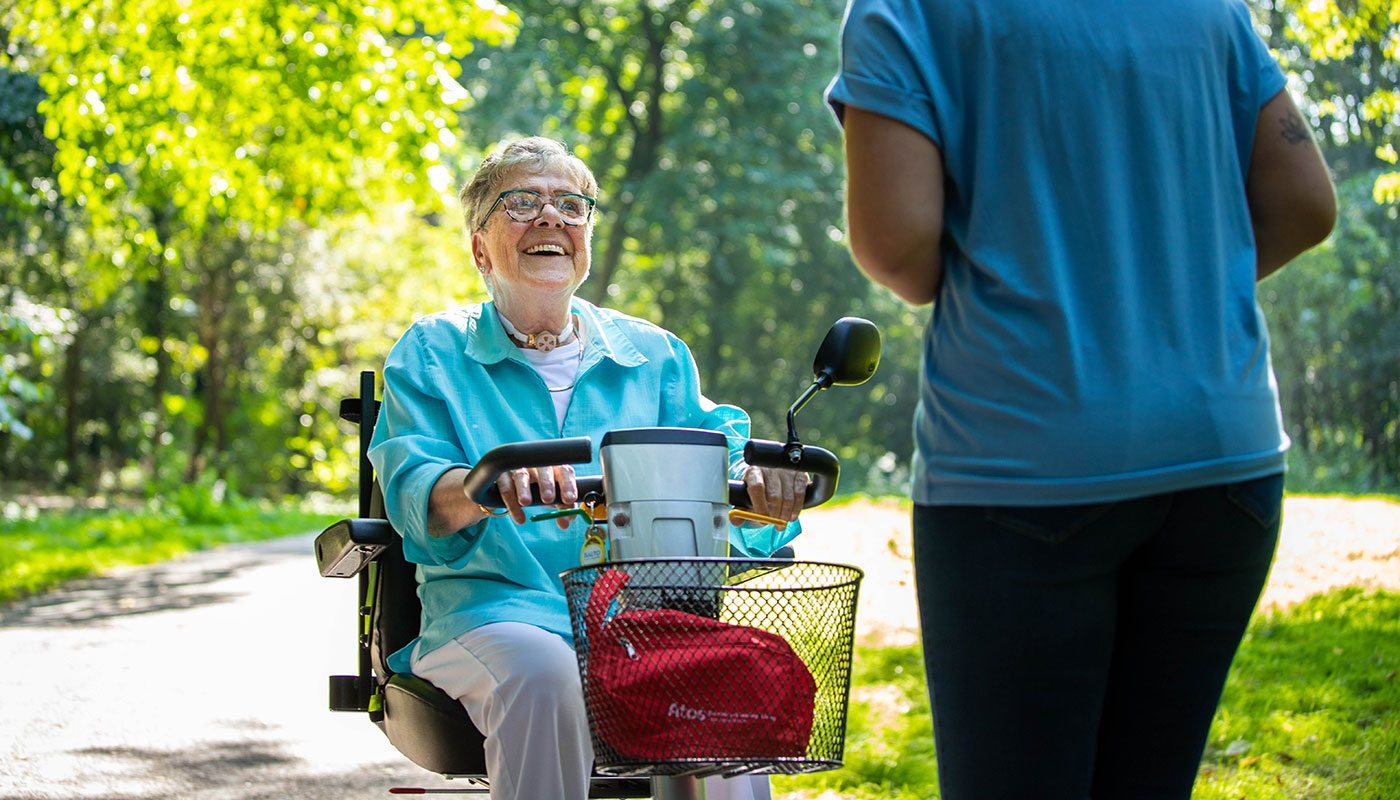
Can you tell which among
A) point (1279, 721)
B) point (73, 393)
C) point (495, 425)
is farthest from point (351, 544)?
point (73, 393)

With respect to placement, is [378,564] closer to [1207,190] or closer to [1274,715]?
[1207,190]

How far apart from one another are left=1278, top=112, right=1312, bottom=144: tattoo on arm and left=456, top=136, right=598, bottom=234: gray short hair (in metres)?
1.75

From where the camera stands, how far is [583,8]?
2588 cm

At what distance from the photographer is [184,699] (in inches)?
238

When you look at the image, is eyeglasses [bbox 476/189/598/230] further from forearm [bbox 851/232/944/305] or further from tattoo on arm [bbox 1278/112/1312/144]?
tattoo on arm [bbox 1278/112/1312/144]

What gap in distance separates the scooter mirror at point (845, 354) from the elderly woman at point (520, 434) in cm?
46

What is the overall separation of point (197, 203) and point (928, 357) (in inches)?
428

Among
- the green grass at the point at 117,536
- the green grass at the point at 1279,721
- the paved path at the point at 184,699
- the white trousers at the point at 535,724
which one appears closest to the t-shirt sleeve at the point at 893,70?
the white trousers at the point at 535,724

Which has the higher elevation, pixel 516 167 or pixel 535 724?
pixel 516 167

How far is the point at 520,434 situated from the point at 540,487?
774 millimetres

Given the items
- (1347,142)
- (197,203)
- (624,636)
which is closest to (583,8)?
(1347,142)

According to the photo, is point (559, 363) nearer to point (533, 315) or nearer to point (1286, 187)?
point (533, 315)

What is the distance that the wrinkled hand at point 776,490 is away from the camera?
8.31 ft

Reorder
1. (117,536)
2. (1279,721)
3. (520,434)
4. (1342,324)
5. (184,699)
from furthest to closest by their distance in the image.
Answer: (1342,324), (117,536), (184,699), (1279,721), (520,434)
